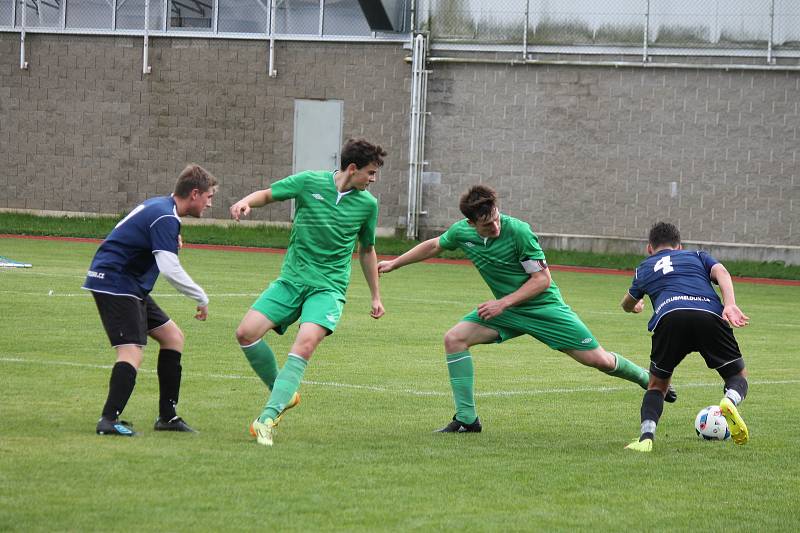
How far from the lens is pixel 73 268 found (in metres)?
21.7

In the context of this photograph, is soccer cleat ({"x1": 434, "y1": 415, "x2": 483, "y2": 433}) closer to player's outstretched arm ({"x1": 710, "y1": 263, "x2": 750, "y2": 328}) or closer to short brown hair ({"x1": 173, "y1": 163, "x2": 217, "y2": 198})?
player's outstretched arm ({"x1": 710, "y1": 263, "x2": 750, "y2": 328})

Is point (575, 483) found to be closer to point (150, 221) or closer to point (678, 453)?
point (678, 453)

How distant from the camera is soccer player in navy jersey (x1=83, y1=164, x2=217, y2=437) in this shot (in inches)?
295

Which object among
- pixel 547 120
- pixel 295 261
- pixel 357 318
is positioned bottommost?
pixel 357 318

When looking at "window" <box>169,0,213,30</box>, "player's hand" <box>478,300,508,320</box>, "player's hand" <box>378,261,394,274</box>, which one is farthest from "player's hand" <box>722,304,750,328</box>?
"window" <box>169,0,213,30</box>

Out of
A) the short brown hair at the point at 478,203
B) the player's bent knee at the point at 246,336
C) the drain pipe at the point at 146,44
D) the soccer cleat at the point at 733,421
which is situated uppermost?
the drain pipe at the point at 146,44

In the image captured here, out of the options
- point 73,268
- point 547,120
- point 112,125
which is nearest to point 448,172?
point 547,120

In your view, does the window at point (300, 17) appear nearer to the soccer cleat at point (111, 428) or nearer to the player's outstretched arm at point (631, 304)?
the player's outstretched arm at point (631, 304)

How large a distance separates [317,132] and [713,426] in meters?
25.5

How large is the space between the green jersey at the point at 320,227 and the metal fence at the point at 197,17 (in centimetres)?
2496

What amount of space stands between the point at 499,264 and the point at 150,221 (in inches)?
94.1

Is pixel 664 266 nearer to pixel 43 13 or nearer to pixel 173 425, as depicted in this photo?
pixel 173 425

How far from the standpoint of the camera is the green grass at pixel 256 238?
28562 millimetres

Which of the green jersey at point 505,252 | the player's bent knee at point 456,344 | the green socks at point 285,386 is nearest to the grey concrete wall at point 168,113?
the green jersey at point 505,252
